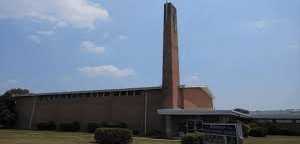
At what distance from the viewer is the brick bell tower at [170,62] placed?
3712cm

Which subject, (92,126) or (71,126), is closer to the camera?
(92,126)

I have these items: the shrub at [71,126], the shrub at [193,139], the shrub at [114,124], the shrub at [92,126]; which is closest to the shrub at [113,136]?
the shrub at [193,139]

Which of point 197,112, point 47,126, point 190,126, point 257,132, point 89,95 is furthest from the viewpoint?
point 47,126

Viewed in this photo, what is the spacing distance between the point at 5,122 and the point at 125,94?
22010 mm

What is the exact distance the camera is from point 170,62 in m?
38.1

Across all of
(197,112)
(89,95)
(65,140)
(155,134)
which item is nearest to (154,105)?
(155,134)

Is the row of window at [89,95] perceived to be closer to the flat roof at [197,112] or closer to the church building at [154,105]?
the church building at [154,105]

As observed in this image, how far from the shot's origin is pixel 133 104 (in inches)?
1558

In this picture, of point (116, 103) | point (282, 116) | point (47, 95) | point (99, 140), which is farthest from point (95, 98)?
point (282, 116)

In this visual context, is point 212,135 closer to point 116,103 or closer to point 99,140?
point 99,140

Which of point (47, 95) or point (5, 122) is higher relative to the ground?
point (47, 95)

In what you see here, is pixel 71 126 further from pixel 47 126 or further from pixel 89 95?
pixel 47 126

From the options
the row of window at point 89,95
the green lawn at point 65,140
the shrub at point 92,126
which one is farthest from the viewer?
the shrub at point 92,126

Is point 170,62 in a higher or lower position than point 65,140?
higher
